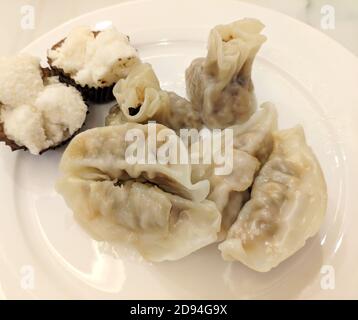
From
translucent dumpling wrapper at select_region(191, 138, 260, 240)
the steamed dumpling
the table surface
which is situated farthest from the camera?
the table surface

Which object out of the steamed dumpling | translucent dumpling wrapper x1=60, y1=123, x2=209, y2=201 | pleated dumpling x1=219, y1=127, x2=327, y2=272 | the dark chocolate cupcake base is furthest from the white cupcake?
pleated dumpling x1=219, y1=127, x2=327, y2=272

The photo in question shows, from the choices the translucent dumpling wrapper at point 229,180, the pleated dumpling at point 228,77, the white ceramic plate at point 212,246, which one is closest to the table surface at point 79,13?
the white ceramic plate at point 212,246

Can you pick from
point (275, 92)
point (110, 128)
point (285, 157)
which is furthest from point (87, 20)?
point (285, 157)

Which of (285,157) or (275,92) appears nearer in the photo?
(285,157)

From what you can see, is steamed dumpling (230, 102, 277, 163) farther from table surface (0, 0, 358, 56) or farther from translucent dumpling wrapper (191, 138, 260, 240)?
table surface (0, 0, 358, 56)

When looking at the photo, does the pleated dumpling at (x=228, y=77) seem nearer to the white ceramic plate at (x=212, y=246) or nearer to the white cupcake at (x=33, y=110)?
the white ceramic plate at (x=212, y=246)
